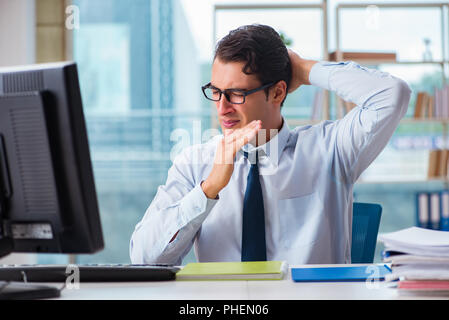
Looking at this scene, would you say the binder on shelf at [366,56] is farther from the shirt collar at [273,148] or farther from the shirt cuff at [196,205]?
the shirt cuff at [196,205]

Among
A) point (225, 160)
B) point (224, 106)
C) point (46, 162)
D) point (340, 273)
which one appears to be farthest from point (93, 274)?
point (224, 106)

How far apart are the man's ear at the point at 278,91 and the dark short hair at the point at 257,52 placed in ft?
0.06

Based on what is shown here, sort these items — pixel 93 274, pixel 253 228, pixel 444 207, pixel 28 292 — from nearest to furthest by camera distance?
pixel 28 292 → pixel 93 274 → pixel 253 228 → pixel 444 207

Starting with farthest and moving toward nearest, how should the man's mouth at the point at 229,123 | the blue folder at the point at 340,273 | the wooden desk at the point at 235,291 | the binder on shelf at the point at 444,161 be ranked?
the binder on shelf at the point at 444,161 < the man's mouth at the point at 229,123 < the blue folder at the point at 340,273 < the wooden desk at the point at 235,291

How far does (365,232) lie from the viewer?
1.66 meters

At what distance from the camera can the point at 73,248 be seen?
104cm

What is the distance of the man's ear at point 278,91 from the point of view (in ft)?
5.58

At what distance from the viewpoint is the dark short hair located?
164cm

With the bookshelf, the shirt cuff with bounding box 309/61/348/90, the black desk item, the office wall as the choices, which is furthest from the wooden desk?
the office wall

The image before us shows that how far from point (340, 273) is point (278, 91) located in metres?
0.74

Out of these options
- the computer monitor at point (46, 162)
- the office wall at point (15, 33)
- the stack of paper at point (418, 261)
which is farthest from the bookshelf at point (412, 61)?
the computer monitor at point (46, 162)

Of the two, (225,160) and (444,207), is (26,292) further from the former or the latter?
(444,207)

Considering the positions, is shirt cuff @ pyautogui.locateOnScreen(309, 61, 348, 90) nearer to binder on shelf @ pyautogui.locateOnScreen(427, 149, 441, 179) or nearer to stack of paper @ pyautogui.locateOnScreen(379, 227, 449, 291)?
stack of paper @ pyautogui.locateOnScreen(379, 227, 449, 291)

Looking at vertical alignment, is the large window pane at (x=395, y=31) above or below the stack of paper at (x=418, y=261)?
above
